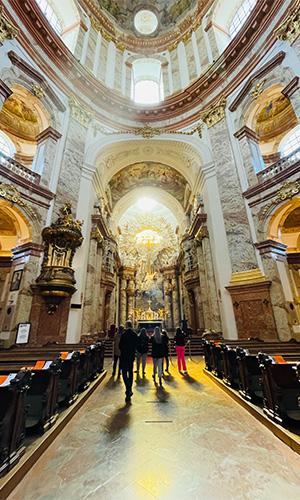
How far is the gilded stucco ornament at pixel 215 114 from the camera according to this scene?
10.6m

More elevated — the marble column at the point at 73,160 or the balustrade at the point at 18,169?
the marble column at the point at 73,160

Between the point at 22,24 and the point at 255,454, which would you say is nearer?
the point at 255,454

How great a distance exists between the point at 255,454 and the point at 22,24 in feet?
47.4

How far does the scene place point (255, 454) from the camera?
7.34 feet

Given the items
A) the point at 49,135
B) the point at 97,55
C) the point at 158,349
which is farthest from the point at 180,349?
the point at 97,55

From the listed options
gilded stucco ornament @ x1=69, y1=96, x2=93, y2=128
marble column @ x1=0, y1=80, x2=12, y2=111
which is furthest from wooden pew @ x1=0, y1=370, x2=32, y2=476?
gilded stucco ornament @ x1=69, y1=96, x2=93, y2=128

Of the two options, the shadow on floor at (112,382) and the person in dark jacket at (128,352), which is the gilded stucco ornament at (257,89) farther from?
the shadow on floor at (112,382)

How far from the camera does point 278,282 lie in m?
7.32

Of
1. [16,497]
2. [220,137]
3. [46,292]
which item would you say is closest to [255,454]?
[16,497]

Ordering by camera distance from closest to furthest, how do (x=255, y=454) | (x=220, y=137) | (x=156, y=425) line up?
(x=255, y=454)
(x=156, y=425)
(x=220, y=137)

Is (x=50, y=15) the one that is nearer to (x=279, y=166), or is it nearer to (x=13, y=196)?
(x=13, y=196)

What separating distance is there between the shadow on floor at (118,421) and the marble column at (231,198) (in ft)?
21.1

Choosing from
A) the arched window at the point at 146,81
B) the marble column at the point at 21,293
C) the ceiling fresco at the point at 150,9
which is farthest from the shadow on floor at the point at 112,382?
the ceiling fresco at the point at 150,9

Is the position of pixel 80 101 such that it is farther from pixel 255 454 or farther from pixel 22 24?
pixel 255 454
